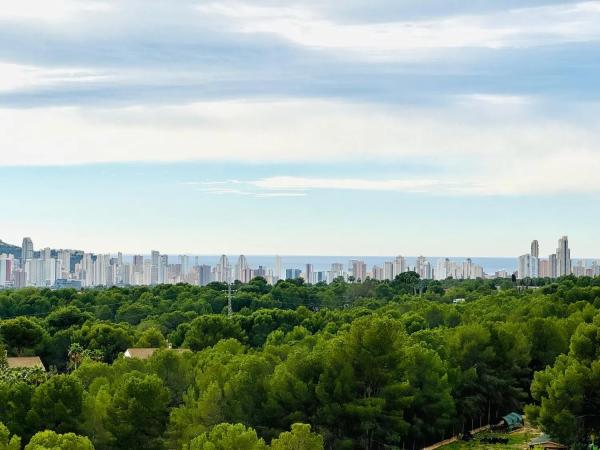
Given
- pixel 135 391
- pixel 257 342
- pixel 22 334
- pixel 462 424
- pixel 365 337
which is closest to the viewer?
pixel 135 391

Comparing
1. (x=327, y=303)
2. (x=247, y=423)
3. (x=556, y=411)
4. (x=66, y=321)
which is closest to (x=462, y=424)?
(x=556, y=411)

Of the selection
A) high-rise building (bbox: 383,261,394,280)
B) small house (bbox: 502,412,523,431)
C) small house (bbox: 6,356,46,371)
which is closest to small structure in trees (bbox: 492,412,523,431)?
small house (bbox: 502,412,523,431)

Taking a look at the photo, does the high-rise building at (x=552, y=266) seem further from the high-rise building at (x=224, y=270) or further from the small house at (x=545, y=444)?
the small house at (x=545, y=444)

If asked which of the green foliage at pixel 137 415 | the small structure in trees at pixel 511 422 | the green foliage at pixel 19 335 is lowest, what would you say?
the small structure in trees at pixel 511 422

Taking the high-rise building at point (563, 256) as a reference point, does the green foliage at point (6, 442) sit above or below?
below

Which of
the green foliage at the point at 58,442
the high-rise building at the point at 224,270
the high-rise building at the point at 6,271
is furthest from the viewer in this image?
the high-rise building at the point at 6,271

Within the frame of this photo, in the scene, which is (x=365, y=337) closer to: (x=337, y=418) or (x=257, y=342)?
(x=337, y=418)

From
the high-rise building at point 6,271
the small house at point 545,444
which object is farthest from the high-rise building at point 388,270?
the small house at point 545,444

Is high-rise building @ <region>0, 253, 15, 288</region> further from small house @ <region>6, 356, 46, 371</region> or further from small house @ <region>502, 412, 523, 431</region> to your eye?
small house @ <region>502, 412, 523, 431</region>

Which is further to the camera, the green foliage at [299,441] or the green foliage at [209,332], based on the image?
the green foliage at [209,332]
